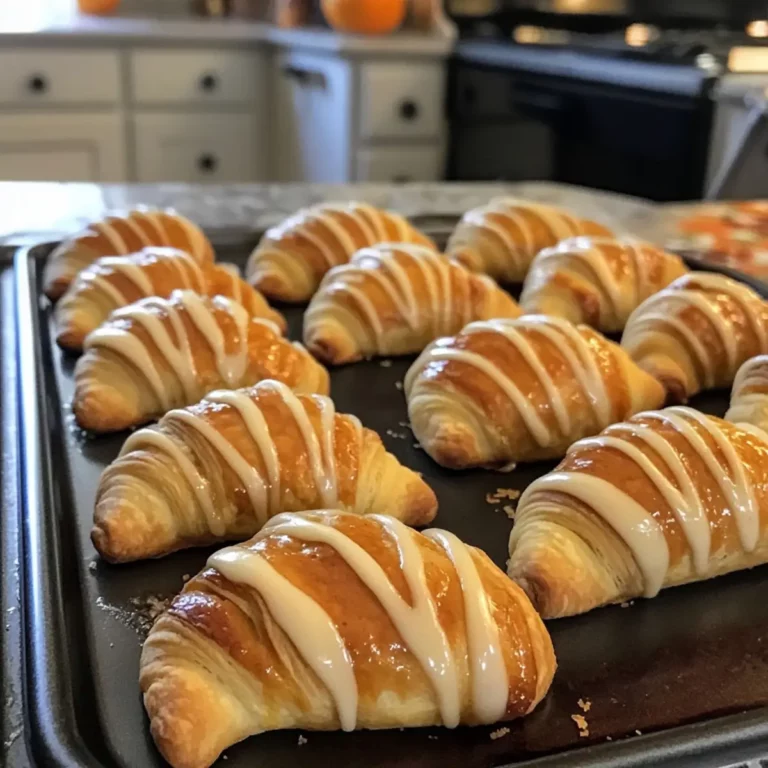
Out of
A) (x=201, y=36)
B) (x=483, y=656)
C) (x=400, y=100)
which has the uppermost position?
(x=201, y=36)

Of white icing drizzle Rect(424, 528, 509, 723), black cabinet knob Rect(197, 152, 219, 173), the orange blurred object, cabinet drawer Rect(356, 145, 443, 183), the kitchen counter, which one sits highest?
the orange blurred object

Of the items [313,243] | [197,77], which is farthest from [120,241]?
[197,77]

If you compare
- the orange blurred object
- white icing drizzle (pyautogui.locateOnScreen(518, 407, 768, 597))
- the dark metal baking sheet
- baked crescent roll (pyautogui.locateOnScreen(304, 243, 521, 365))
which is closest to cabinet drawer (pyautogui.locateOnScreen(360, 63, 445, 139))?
the orange blurred object

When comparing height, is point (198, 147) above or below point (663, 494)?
below

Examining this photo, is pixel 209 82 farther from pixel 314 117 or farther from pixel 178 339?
pixel 178 339

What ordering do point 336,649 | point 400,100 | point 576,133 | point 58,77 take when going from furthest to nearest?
point 58,77 → point 400,100 → point 576,133 → point 336,649

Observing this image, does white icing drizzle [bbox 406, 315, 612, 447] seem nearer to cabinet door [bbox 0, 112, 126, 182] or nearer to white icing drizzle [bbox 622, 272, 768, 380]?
white icing drizzle [bbox 622, 272, 768, 380]

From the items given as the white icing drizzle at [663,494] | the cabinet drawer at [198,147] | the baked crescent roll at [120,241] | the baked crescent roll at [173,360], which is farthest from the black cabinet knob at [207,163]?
the white icing drizzle at [663,494]
